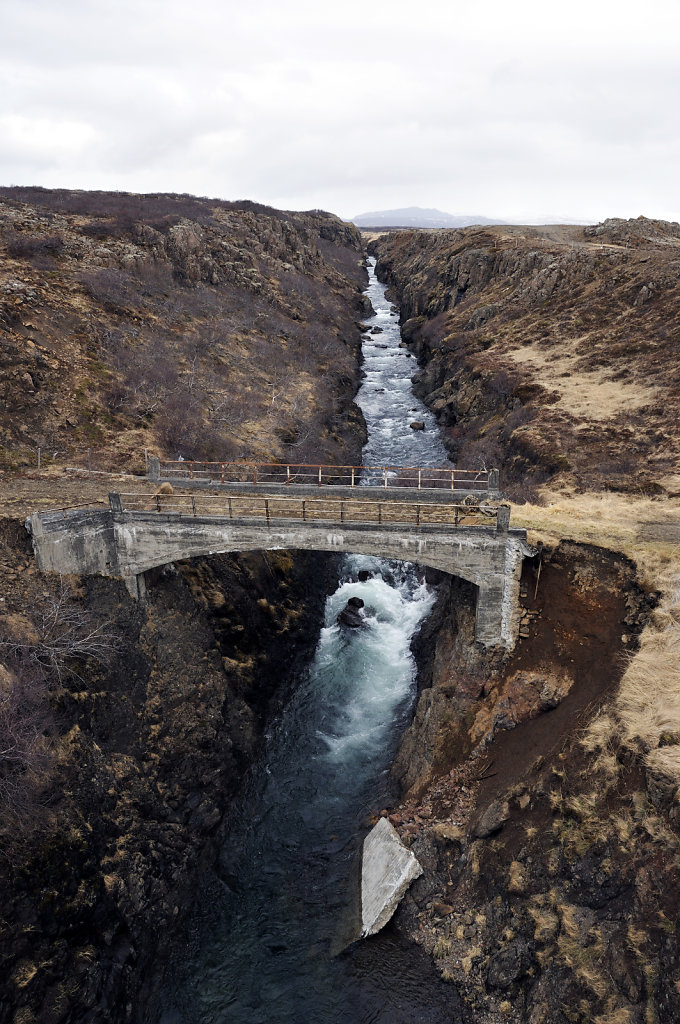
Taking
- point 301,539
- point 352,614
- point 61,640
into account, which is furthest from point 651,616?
point 61,640

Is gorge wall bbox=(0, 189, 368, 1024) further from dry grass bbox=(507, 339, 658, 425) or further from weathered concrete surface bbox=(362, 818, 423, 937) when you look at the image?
dry grass bbox=(507, 339, 658, 425)

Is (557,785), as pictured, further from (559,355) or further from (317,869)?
(559,355)

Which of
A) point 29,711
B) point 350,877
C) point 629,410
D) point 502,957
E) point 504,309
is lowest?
point 350,877

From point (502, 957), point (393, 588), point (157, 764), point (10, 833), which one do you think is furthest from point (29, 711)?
point (393, 588)

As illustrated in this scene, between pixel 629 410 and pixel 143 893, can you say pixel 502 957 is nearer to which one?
pixel 143 893

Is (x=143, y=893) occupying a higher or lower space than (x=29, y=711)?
lower

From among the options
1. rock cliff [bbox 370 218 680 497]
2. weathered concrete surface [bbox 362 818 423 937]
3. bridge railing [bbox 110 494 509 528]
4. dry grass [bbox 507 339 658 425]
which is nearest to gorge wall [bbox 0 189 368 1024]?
bridge railing [bbox 110 494 509 528]

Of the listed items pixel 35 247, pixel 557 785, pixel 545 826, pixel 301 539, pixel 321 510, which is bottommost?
pixel 545 826
